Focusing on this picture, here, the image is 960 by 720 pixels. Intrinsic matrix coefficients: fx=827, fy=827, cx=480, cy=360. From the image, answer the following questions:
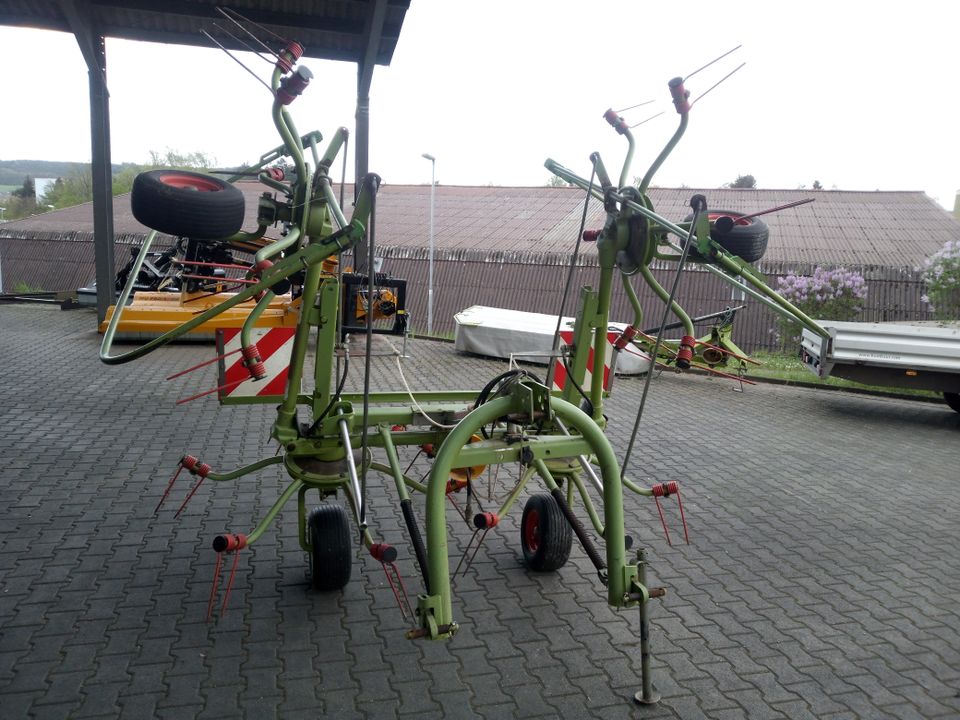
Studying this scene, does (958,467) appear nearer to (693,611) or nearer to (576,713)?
(693,611)

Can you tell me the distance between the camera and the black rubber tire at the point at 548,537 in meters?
4.85

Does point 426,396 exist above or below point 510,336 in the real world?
above

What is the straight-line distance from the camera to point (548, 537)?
15.9ft

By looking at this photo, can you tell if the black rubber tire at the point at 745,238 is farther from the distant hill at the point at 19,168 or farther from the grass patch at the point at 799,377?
the distant hill at the point at 19,168

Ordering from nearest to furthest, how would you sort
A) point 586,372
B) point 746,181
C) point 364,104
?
point 586,372 → point 364,104 → point 746,181

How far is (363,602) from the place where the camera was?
4484 millimetres

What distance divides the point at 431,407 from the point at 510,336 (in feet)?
27.1

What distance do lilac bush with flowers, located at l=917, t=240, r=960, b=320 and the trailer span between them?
127 inches

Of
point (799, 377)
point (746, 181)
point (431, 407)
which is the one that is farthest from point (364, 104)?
point (746, 181)

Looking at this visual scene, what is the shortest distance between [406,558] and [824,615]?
241cm

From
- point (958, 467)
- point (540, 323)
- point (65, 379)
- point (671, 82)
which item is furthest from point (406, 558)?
point (540, 323)

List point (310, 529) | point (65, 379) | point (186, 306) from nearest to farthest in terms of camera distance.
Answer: point (310, 529) → point (65, 379) → point (186, 306)

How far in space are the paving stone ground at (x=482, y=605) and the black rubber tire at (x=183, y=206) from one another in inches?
77.3

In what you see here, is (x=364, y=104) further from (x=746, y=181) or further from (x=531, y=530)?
(x=746, y=181)
